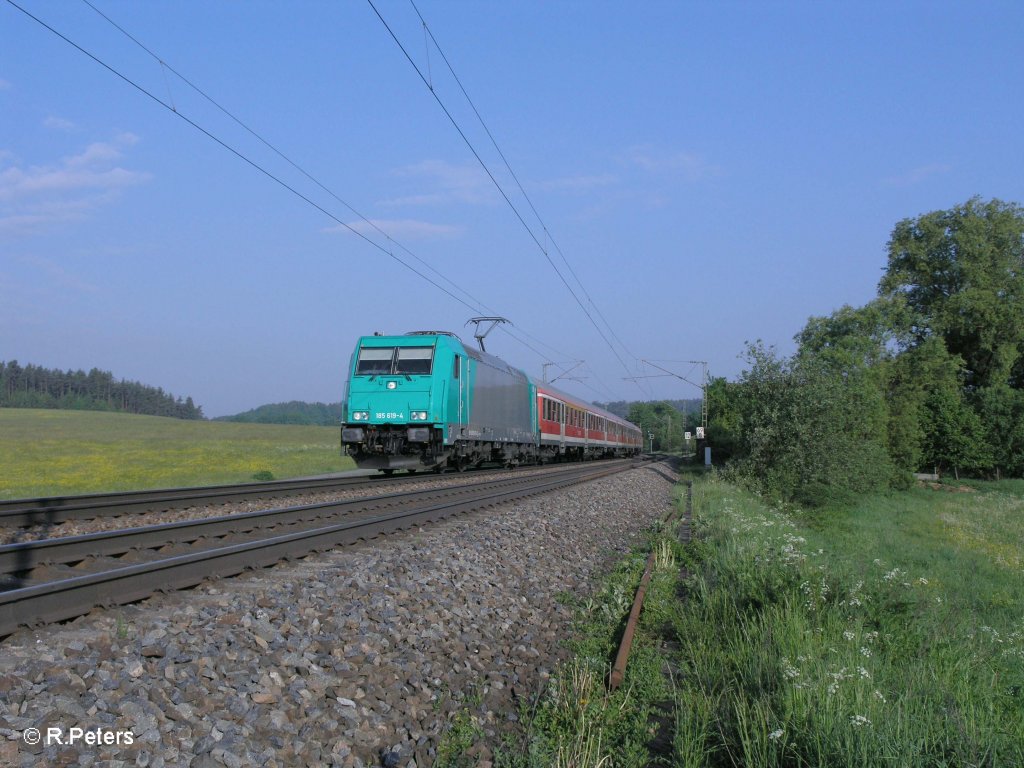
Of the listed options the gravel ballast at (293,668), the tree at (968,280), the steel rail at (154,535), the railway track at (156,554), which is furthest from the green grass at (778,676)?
the tree at (968,280)

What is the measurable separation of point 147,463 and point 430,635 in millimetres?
28655

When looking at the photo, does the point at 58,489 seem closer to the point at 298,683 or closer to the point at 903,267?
the point at 298,683

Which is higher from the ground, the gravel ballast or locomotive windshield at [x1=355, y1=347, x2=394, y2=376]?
locomotive windshield at [x1=355, y1=347, x2=394, y2=376]

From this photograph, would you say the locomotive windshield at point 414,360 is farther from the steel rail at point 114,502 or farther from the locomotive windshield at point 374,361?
the steel rail at point 114,502

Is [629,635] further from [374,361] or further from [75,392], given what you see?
[75,392]

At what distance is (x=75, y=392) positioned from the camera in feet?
433

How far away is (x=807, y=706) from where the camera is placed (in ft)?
13.9

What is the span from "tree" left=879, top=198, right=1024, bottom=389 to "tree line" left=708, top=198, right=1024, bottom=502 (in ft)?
0.22

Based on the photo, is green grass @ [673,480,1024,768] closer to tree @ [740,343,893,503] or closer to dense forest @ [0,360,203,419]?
tree @ [740,343,893,503]

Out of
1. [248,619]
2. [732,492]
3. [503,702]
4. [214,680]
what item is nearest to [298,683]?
[214,680]

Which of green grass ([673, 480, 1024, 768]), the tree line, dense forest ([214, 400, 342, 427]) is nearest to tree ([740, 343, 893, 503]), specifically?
the tree line

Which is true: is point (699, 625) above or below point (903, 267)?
below

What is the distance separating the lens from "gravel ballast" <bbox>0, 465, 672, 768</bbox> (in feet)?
11.9

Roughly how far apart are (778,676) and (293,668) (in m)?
3.08
